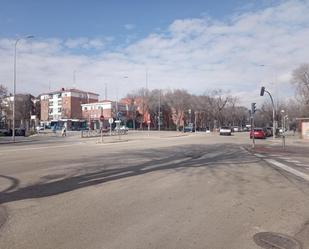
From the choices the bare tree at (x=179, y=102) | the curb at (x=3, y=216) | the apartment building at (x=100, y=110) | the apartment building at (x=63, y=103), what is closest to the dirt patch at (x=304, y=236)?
the curb at (x=3, y=216)

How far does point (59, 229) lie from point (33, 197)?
9.29 ft

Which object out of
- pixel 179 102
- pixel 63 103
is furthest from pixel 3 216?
pixel 63 103

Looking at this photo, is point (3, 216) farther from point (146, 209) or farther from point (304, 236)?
point (304, 236)

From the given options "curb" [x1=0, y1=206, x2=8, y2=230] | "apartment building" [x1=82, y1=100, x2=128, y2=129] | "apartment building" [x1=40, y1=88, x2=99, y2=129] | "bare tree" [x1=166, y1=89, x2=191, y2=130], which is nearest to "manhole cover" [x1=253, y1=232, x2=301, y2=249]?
"curb" [x1=0, y1=206, x2=8, y2=230]

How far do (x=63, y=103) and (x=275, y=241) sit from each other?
12889 cm

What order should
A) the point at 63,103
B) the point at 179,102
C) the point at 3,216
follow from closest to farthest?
the point at 3,216 < the point at 179,102 < the point at 63,103

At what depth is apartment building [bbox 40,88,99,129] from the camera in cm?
12606

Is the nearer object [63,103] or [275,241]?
[275,241]

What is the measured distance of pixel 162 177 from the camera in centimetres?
1245

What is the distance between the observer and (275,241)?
5859 mm

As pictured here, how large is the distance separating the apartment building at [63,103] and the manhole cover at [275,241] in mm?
113535

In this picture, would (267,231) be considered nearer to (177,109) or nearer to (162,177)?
(162,177)

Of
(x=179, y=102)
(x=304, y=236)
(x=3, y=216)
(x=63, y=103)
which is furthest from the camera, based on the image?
(x=63, y=103)

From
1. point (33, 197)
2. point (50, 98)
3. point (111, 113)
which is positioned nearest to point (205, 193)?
point (33, 197)
